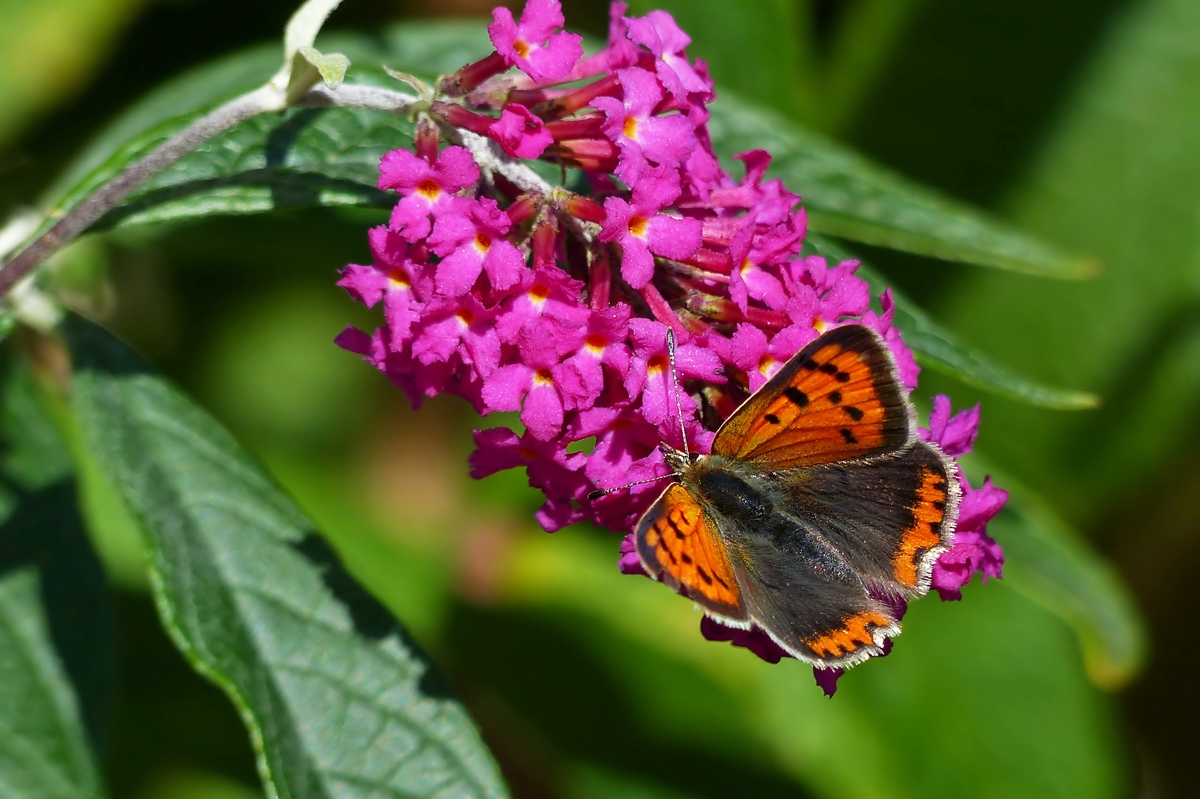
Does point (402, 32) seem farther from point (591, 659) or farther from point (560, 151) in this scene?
point (591, 659)

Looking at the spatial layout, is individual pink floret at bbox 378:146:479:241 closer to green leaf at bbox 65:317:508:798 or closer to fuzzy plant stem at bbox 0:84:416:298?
fuzzy plant stem at bbox 0:84:416:298

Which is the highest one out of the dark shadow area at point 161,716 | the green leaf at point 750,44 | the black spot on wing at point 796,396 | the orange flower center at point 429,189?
the orange flower center at point 429,189

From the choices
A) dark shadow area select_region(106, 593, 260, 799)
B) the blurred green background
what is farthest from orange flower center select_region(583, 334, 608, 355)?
dark shadow area select_region(106, 593, 260, 799)

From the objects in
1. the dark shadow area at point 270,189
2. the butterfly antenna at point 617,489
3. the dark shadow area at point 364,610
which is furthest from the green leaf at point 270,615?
the butterfly antenna at point 617,489

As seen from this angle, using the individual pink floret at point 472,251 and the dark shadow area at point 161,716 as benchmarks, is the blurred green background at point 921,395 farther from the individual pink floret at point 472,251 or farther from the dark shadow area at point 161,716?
the individual pink floret at point 472,251

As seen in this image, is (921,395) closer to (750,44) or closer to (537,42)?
(750,44)

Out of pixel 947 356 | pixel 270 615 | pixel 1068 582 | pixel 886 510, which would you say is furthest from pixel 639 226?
pixel 1068 582

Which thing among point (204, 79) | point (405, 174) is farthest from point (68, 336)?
point (405, 174)
